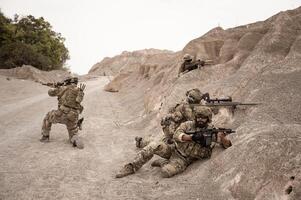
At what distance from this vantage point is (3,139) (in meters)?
10.3

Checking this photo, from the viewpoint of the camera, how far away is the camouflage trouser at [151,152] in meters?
7.68

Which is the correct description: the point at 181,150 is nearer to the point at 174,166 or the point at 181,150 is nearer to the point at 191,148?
the point at 191,148

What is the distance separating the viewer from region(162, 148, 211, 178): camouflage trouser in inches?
287

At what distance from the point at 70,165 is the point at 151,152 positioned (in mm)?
1865

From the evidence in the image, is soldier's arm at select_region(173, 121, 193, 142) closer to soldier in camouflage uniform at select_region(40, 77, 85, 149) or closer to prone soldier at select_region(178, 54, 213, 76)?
Result: soldier in camouflage uniform at select_region(40, 77, 85, 149)

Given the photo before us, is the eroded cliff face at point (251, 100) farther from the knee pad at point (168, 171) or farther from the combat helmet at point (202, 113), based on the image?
the combat helmet at point (202, 113)

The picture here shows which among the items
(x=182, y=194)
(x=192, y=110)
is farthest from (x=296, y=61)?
(x=182, y=194)

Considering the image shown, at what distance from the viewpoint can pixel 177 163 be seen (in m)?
7.44

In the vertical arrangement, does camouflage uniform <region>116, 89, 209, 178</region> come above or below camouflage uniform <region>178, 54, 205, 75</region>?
below

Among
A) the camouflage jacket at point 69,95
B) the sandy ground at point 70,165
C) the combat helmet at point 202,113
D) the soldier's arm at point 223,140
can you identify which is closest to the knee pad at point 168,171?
the sandy ground at point 70,165

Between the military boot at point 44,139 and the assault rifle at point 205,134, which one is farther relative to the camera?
the military boot at point 44,139

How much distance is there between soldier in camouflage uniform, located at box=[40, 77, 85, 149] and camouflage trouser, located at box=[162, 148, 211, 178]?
3626mm

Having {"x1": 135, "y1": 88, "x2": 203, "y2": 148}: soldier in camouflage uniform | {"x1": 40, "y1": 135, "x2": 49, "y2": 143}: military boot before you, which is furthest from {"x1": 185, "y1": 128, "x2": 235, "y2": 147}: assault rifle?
{"x1": 40, "y1": 135, "x2": 49, "y2": 143}: military boot

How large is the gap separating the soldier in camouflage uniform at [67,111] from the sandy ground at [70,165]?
0.42 metres
